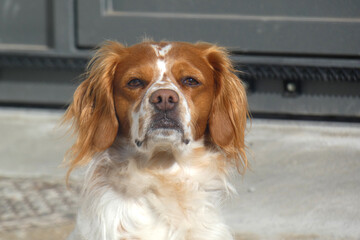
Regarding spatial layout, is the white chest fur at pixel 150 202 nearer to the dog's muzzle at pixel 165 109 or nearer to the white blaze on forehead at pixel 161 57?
the dog's muzzle at pixel 165 109

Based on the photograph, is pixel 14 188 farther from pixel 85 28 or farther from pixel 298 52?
pixel 298 52

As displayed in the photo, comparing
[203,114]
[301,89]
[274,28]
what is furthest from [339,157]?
[203,114]

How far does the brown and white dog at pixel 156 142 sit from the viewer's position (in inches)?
126

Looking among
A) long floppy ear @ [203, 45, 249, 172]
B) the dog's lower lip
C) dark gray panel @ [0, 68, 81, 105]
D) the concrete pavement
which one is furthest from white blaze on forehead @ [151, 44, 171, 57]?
dark gray panel @ [0, 68, 81, 105]

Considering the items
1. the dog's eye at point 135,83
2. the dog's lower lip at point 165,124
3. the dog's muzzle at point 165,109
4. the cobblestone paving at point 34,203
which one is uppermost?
the dog's eye at point 135,83

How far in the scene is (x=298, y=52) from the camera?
19.7 feet

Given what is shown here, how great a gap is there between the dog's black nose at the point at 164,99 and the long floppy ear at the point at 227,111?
0.41 metres

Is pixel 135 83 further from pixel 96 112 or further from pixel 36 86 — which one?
pixel 36 86

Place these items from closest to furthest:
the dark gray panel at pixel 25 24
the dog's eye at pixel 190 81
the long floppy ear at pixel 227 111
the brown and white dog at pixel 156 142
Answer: the brown and white dog at pixel 156 142 < the dog's eye at pixel 190 81 < the long floppy ear at pixel 227 111 < the dark gray panel at pixel 25 24

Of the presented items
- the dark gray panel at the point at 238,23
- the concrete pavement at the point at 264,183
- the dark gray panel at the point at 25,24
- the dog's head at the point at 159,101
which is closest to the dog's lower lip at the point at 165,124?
the dog's head at the point at 159,101

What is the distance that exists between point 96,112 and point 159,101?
0.48 meters

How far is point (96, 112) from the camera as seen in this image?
11.2 feet

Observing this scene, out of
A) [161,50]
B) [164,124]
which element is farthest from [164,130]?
[161,50]

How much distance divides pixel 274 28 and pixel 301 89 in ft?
2.15
